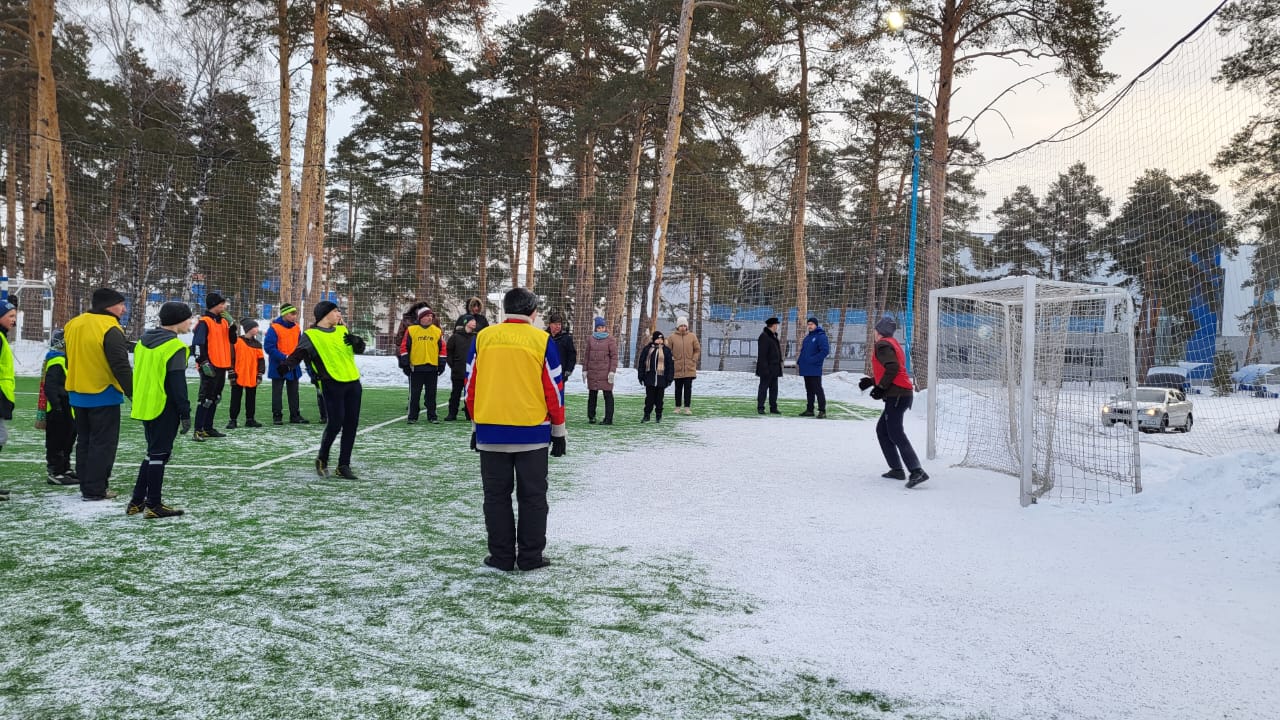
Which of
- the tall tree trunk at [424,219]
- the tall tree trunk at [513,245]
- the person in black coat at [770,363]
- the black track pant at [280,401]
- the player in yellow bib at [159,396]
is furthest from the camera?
the tall tree trunk at [513,245]

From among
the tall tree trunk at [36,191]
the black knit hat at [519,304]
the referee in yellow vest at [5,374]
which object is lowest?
the referee in yellow vest at [5,374]

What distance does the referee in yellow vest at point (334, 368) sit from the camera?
20.7ft

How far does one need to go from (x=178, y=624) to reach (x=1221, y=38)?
9.21m

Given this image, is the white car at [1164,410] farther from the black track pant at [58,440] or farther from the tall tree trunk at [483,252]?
the tall tree trunk at [483,252]

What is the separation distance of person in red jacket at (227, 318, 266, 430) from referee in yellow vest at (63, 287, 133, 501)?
14.2 ft

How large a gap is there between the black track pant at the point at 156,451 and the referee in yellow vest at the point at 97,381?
0.42 m

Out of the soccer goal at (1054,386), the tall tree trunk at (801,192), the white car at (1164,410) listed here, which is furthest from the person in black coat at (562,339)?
the tall tree trunk at (801,192)

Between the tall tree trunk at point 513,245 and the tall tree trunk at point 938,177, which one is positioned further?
the tall tree trunk at point 513,245

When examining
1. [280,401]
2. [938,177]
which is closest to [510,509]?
[280,401]

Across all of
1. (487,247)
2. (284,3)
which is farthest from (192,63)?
(487,247)

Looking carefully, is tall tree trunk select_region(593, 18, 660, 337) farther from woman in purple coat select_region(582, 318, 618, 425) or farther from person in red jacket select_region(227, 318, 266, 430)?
person in red jacket select_region(227, 318, 266, 430)

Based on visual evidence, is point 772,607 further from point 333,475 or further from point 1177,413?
point 1177,413

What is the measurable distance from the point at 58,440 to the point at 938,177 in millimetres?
15874

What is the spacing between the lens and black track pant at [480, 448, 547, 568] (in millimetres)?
4105
